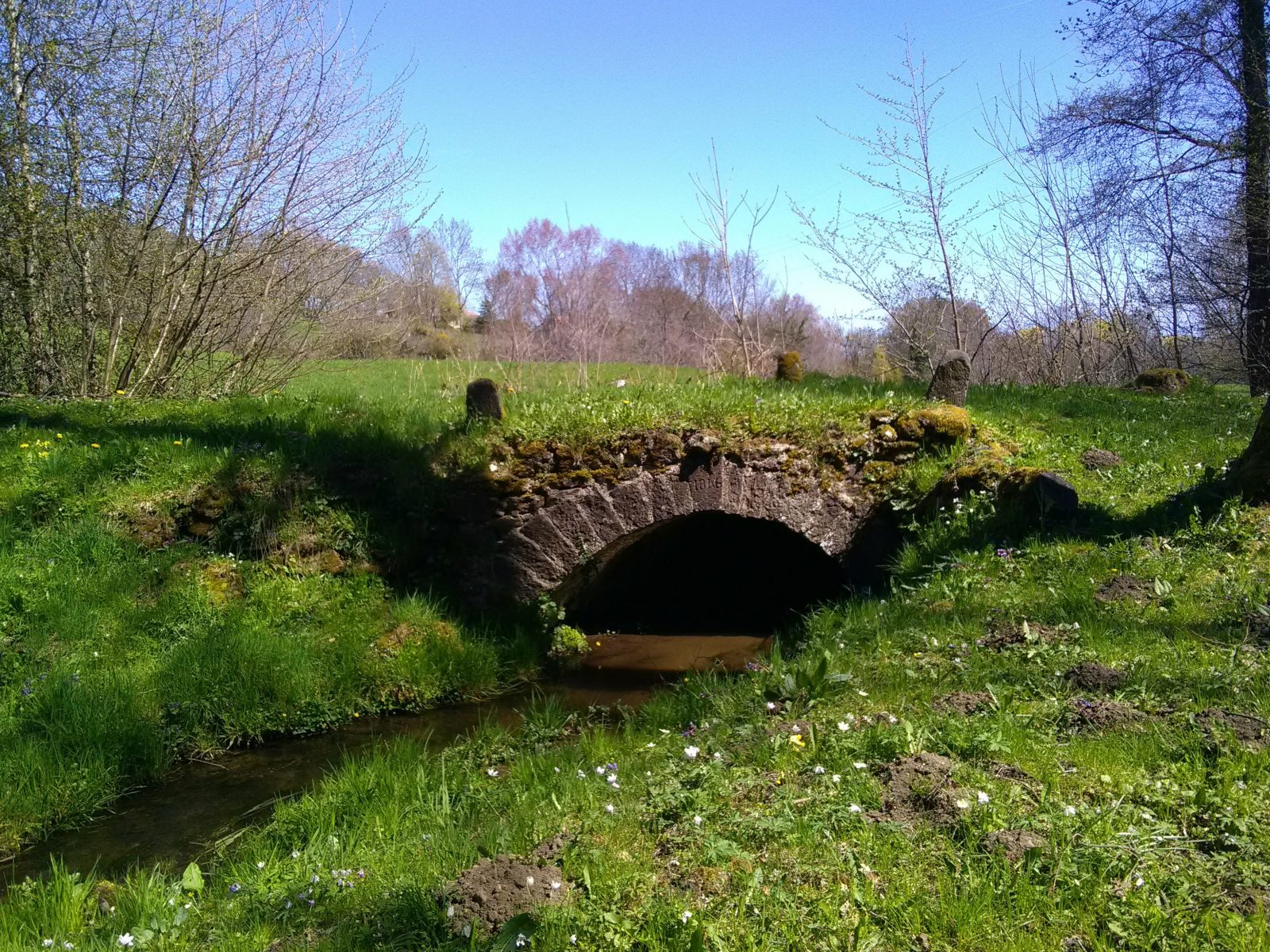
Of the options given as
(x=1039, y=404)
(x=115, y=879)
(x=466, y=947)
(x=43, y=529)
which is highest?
(x=1039, y=404)

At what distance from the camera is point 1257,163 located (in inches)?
511

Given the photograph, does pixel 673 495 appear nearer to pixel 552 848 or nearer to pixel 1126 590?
pixel 1126 590

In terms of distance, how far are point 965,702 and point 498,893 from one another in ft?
7.62

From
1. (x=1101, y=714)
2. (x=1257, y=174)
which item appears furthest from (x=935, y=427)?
(x=1257, y=174)

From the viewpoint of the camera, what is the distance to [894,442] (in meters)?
7.82

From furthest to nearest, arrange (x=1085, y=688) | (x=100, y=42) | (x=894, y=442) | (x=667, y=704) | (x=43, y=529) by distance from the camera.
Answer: (x=100, y=42) → (x=894, y=442) → (x=43, y=529) → (x=667, y=704) → (x=1085, y=688)

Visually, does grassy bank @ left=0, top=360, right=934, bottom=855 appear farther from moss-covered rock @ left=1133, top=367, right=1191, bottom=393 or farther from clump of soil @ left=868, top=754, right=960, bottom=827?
moss-covered rock @ left=1133, top=367, right=1191, bottom=393

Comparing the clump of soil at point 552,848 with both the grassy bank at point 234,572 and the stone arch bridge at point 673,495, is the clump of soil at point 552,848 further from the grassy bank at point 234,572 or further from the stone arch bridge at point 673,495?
the stone arch bridge at point 673,495

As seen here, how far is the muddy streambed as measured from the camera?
480 centimetres

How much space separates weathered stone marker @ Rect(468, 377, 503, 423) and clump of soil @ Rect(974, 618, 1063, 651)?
4.70m

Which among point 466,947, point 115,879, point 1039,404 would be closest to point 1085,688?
point 466,947

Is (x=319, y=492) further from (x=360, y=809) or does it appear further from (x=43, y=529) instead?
(x=360, y=809)

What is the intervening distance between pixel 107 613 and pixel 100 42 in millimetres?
6675

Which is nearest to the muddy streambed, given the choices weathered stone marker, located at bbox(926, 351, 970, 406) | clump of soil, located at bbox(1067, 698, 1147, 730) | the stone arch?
the stone arch
